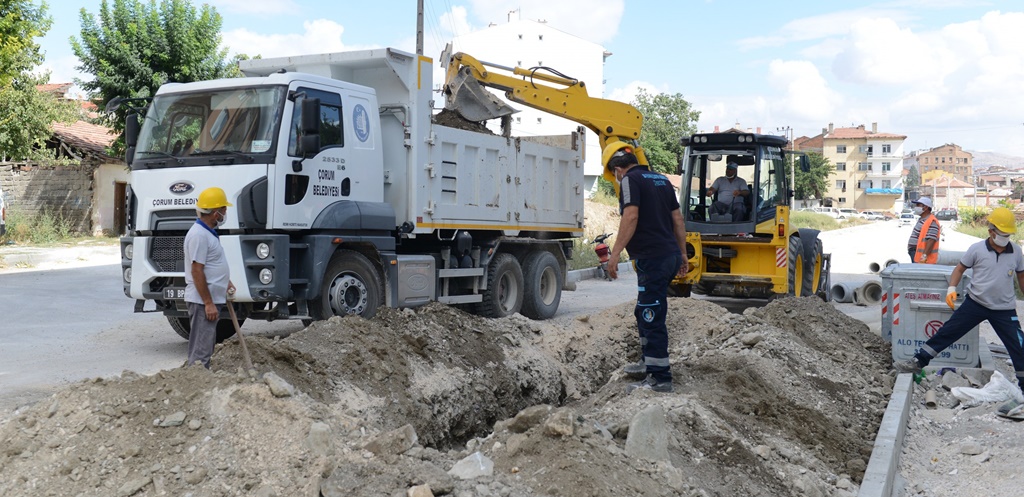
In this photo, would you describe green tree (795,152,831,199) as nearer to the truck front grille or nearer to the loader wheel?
the loader wheel

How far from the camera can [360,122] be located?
31.8 feet

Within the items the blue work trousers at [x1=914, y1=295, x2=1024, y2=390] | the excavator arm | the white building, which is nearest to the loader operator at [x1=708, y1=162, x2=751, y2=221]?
the excavator arm

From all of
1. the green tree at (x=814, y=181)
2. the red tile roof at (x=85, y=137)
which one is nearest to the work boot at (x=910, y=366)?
the red tile roof at (x=85, y=137)

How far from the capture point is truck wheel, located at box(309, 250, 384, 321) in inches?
356

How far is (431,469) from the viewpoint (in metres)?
4.25

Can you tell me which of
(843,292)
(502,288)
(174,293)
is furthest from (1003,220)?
(843,292)

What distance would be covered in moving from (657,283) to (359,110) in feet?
14.9

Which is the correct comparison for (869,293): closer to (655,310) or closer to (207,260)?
(655,310)

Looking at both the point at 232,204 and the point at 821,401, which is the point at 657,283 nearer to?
the point at 821,401

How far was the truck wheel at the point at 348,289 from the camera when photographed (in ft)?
29.6

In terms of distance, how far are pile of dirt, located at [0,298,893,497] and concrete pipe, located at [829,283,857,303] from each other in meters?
7.66

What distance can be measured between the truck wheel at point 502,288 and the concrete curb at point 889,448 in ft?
18.7

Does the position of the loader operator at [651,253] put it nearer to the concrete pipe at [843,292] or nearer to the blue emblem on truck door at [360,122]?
the blue emblem on truck door at [360,122]

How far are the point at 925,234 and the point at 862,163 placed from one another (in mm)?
123140
